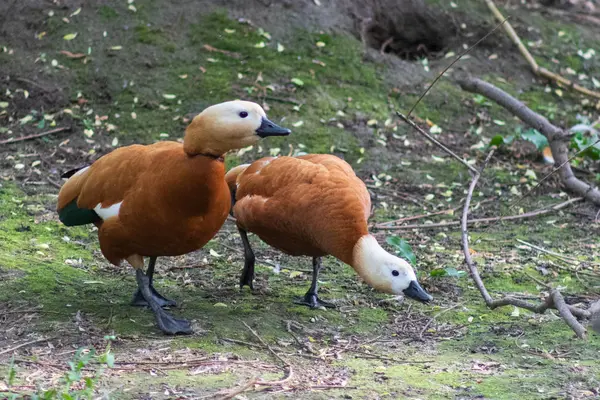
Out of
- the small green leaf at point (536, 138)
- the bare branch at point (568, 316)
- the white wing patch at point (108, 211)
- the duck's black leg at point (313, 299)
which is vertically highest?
the bare branch at point (568, 316)

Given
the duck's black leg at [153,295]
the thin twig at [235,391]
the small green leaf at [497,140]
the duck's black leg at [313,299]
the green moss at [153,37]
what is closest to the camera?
the thin twig at [235,391]

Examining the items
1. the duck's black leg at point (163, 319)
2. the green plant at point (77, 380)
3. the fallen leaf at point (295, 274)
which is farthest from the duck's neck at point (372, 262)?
the green plant at point (77, 380)

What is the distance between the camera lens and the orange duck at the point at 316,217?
15.1 ft

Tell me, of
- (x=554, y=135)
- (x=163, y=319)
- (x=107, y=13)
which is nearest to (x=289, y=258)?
(x=163, y=319)

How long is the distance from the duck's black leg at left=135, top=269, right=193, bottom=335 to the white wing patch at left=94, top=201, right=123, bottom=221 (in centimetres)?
42

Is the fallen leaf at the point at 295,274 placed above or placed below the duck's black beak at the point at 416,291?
below

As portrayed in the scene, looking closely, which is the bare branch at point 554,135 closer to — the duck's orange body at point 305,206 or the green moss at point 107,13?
the duck's orange body at point 305,206

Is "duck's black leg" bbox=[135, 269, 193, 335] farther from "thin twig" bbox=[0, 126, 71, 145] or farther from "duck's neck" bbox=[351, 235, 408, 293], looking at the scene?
"thin twig" bbox=[0, 126, 71, 145]

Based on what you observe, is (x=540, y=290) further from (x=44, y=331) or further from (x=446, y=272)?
(x=44, y=331)

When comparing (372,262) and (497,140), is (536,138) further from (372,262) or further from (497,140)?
(372,262)

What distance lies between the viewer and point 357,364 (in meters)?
4.35

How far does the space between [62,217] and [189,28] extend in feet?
14.6

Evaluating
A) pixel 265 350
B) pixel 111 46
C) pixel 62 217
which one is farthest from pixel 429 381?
pixel 111 46

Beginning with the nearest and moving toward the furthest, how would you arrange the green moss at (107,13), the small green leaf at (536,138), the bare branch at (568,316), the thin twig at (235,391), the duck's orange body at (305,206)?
the thin twig at (235,391), the bare branch at (568,316), the duck's orange body at (305,206), the small green leaf at (536,138), the green moss at (107,13)
